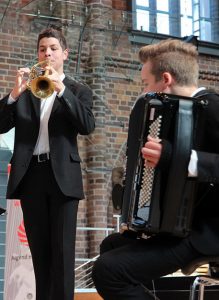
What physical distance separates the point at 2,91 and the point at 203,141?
545 cm

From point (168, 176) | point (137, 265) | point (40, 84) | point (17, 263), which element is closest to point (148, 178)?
point (168, 176)

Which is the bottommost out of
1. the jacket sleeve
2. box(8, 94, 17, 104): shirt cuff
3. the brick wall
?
the jacket sleeve

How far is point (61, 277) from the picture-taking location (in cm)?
328

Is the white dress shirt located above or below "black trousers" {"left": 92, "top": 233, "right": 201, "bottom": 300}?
above

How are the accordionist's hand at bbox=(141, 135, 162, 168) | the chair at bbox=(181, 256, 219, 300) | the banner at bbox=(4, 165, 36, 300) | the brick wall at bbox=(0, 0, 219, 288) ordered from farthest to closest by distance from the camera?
the brick wall at bbox=(0, 0, 219, 288) < the banner at bbox=(4, 165, 36, 300) < the chair at bbox=(181, 256, 219, 300) < the accordionist's hand at bbox=(141, 135, 162, 168)

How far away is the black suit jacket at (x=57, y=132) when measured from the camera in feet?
11.1

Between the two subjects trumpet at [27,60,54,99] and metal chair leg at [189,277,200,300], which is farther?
trumpet at [27,60,54,99]

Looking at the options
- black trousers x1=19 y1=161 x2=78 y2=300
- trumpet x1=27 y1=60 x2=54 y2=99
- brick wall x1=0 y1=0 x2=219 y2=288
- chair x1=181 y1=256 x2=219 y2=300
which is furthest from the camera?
brick wall x1=0 y1=0 x2=219 y2=288

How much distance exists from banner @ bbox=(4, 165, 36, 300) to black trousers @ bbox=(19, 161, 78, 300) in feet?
5.21

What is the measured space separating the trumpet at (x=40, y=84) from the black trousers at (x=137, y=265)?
1.04 m

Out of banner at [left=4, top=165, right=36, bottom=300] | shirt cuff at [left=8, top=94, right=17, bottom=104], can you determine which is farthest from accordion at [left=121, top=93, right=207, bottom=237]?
banner at [left=4, top=165, right=36, bottom=300]

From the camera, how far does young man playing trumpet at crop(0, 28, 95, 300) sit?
3.31m

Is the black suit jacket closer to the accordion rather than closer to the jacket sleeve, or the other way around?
the jacket sleeve

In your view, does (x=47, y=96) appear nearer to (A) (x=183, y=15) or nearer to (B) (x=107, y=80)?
(B) (x=107, y=80)
